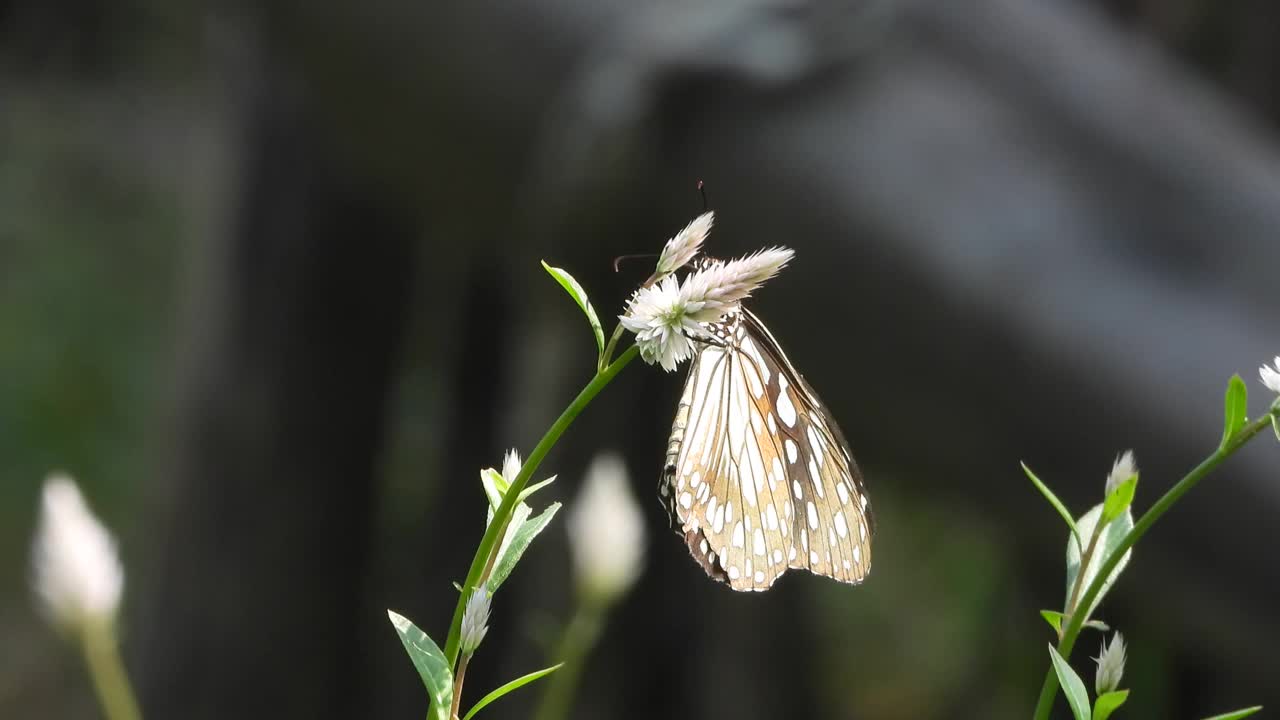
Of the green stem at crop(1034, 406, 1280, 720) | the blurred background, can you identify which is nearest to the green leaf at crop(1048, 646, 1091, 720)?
the green stem at crop(1034, 406, 1280, 720)

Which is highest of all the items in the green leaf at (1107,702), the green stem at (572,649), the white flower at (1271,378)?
the green stem at (572,649)

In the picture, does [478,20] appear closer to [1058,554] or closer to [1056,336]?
[1056,336]

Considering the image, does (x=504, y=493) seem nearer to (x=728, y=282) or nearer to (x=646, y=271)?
(x=728, y=282)

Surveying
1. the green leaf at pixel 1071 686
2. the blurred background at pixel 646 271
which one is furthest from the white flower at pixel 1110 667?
the blurred background at pixel 646 271

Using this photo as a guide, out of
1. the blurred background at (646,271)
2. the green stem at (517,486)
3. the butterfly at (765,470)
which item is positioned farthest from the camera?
the blurred background at (646,271)

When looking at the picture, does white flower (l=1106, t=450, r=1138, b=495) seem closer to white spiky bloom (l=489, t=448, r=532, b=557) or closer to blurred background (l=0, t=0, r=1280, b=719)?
white spiky bloom (l=489, t=448, r=532, b=557)

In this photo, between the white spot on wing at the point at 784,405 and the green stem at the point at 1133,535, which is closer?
the green stem at the point at 1133,535

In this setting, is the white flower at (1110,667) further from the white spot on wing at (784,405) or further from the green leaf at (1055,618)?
the white spot on wing at (784,405)

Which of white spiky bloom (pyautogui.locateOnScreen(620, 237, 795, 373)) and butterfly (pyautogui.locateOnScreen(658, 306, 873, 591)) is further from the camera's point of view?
butterfly (pyautogui.locateOnScreen(658, 306, 873, 591))
